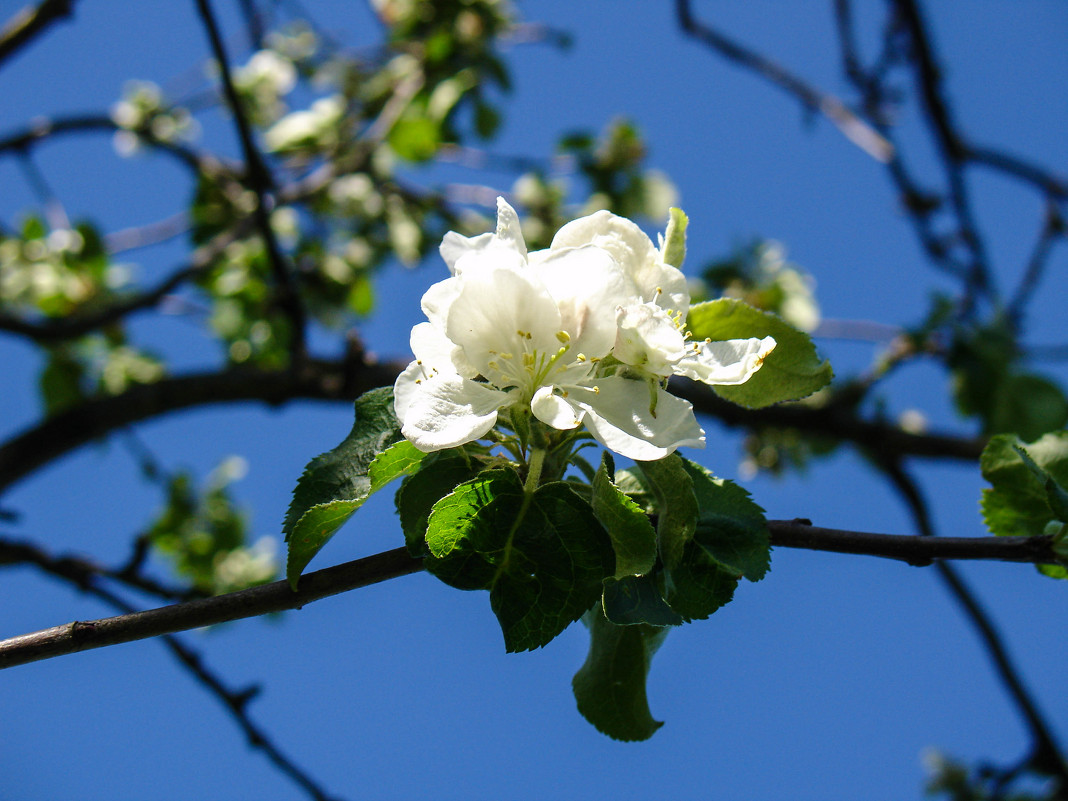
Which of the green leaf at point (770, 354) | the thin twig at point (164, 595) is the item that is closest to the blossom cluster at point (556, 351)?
the green leaf at point (770, 354)

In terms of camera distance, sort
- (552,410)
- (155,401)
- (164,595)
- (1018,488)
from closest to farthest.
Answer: (552,410) < (1018,488) < (164,595) < (155,401)

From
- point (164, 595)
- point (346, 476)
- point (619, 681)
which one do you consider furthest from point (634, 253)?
point (164, 595)

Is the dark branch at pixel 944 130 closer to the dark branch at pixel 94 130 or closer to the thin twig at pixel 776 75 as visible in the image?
the thin twig at pixel 776 75

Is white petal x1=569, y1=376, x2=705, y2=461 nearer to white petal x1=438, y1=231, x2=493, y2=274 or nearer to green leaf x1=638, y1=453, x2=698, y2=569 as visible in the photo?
green leaf x1=638, y1=453, x2=698, y2=569

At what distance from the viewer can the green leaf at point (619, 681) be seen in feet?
4.15

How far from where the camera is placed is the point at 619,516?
99cm

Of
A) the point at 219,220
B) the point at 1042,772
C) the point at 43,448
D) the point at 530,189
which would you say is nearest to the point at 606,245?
the point at 43,448

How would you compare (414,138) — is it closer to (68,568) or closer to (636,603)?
(68,568)

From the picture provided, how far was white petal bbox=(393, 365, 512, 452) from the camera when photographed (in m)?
0.96

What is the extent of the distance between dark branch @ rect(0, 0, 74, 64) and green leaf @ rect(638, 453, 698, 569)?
3.20 m

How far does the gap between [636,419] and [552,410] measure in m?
0.12

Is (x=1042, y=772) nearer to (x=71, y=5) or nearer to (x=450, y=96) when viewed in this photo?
(x=450, y=96)

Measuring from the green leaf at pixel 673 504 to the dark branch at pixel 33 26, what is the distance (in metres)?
3.20

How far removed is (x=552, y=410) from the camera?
0.98 meters
